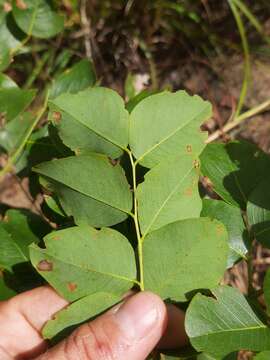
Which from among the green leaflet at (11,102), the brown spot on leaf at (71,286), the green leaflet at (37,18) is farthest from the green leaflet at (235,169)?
the green leaflet at (37,18)

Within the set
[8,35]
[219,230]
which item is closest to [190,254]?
[219,230]

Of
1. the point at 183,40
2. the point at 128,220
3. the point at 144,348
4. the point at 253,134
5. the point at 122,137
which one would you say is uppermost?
the point at 122,137

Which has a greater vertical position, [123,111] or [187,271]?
[123,111]

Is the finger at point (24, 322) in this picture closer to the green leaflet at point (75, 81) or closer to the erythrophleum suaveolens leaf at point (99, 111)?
the erythrophleum suaveolens leaf at point (99, 111)

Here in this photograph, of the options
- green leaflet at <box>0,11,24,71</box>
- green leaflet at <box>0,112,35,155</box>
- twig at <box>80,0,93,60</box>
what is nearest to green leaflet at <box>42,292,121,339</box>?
green leaflet at <box>0,112,35,155</box>

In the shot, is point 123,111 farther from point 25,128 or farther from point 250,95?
point 250,95

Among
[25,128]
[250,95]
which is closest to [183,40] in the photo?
[250,95]
